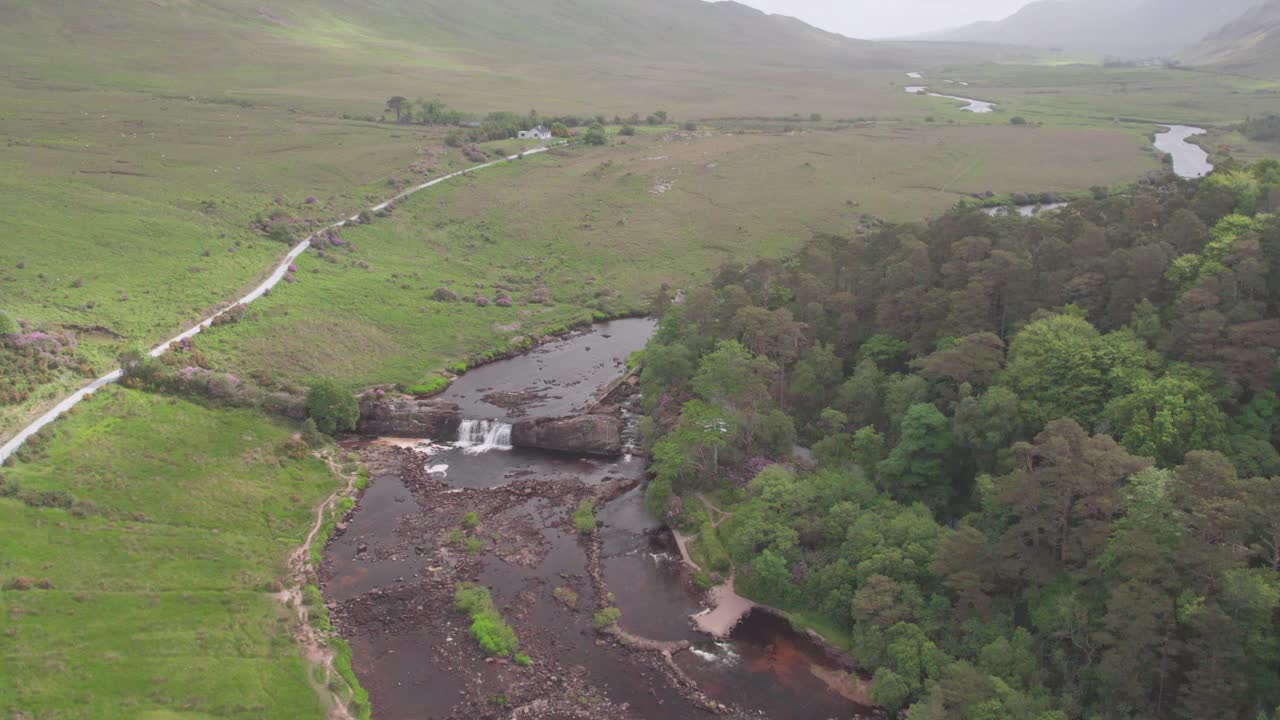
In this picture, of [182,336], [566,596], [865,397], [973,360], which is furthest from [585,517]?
[182,336]

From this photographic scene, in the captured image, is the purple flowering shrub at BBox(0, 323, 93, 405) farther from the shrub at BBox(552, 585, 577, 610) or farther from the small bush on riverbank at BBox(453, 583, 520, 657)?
the shrub at BBox(552, 585, 577, 610)

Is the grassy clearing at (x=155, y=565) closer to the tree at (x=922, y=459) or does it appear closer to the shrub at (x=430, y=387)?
the shrub at (x=430, y=387)

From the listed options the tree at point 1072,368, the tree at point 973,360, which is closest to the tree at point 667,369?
the tree at point 973,360

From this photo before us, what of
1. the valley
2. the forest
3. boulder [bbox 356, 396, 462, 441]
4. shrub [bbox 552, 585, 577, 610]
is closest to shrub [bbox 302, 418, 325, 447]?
the valley

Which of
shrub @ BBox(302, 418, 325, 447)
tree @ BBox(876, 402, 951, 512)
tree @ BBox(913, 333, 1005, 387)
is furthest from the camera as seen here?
shrub @ BBox(302, 418, 325, 447)

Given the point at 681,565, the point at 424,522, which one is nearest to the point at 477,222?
the point at 424,522

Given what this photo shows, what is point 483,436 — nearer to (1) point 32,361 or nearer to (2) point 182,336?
(2) point 182,336
